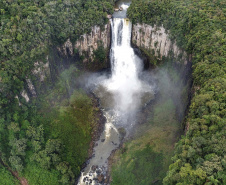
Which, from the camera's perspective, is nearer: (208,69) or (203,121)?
(203,121)

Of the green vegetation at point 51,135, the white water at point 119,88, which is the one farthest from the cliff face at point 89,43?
the green vegetation at point 51,135

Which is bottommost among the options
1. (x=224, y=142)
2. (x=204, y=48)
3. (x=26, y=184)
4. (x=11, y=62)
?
(x=26, y=184)

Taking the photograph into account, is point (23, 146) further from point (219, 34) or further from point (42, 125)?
point (219, 34)

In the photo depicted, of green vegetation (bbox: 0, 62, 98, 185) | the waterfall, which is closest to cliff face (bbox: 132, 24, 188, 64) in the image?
the waterfall

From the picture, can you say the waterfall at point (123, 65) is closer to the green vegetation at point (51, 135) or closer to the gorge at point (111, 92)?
the gorge at point (111, 92)

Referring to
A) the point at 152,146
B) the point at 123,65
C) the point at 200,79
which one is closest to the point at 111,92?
the point at 123,65

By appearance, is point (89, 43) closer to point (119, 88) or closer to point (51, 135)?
point (119, 88)

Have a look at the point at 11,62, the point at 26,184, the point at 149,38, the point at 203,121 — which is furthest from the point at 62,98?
the point at 203,121
